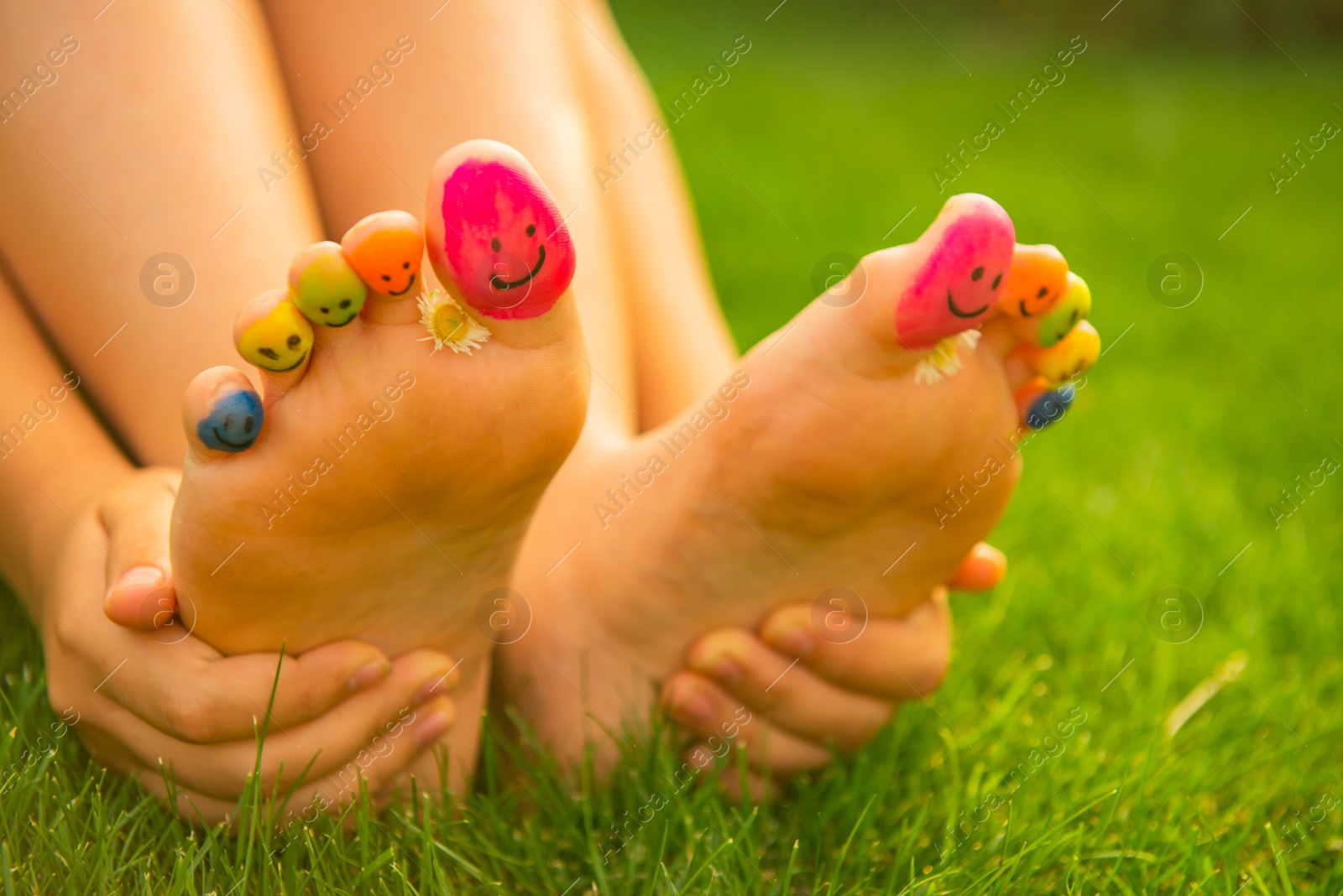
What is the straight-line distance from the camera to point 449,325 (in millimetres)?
689

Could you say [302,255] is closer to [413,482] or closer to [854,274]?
[413,482]

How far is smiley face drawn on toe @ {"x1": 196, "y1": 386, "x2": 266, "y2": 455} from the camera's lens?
0.67 meters

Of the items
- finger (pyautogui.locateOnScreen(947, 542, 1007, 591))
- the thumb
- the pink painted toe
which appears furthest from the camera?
finger (pyautogui.locateOnScreen(947, 542, 1007, 591))

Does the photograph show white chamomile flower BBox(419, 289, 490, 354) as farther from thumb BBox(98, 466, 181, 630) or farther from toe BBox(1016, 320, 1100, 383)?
A: toe BBox(1016, 320, 1100, 383)

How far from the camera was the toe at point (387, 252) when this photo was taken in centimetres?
65

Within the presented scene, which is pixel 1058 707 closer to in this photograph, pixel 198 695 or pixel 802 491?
pixel 802 491

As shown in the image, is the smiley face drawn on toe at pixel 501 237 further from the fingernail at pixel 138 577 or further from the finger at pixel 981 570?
the finger at pixel 981 570

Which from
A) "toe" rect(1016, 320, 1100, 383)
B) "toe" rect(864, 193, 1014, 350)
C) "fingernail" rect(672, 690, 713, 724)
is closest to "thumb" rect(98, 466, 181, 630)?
"fingernail" rect(672, 690, 713, 724)

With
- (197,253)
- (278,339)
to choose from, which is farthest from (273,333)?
(197,253)

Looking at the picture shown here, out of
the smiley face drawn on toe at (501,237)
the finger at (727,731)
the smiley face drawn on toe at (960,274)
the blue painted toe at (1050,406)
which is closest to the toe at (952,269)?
the smiley face drawn on toe at (960,274)

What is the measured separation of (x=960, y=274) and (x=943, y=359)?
0.26 feet

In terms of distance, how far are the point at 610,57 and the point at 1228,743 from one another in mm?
967

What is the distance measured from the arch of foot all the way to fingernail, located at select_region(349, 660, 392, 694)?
0.51 metres

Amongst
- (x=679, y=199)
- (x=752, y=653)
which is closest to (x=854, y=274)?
(x=752, y=653)
